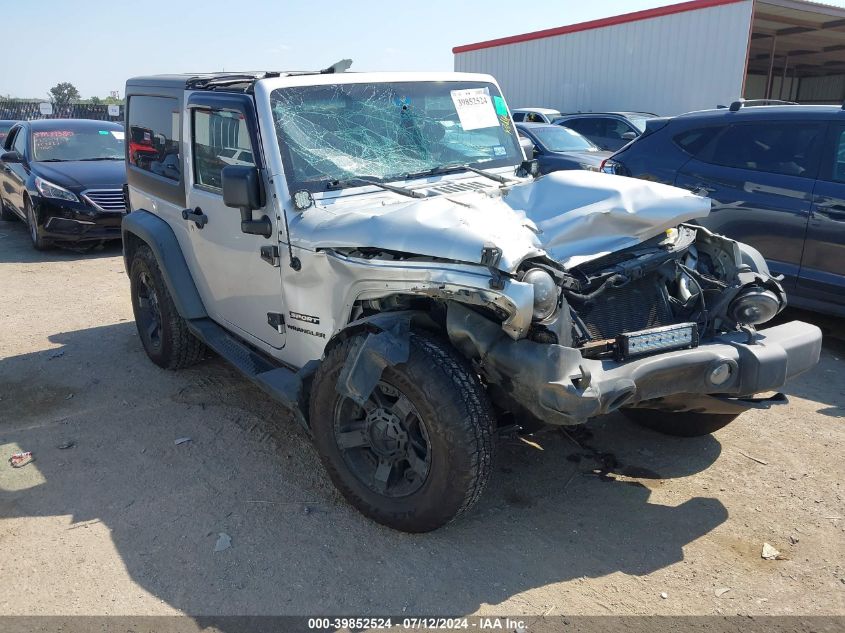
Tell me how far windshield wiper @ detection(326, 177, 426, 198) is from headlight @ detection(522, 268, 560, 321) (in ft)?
3.50

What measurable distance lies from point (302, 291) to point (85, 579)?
1.64 meters

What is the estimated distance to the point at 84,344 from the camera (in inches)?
240

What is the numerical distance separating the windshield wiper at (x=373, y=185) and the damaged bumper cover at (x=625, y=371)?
3.09 feet

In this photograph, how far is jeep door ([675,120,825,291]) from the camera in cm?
563

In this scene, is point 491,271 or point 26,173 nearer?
point 491,271

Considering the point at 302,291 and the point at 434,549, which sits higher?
the point at 302,291

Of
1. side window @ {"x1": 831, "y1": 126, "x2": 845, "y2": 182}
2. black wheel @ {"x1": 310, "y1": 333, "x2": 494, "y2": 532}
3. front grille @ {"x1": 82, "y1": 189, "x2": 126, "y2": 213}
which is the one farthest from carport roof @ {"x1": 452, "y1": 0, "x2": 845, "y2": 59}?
black wheel @ {"x1": 310, "y1": 333, "x2": 494, "y2": 532}

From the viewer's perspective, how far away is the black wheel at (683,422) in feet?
13.2

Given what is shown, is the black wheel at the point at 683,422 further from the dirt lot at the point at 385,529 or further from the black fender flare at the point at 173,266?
the black fender flare at the point at 173,266

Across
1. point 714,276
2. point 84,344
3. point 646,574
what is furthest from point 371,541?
point 84,344

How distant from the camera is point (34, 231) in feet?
32.0

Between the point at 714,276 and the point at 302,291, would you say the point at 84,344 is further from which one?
the point at 714,276

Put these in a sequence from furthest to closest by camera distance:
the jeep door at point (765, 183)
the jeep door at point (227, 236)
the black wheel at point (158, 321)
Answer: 1. the jeep door at point (765, 183)
2. the black wheel at point (158, 321)
3. the jeep door at point (227, 236)

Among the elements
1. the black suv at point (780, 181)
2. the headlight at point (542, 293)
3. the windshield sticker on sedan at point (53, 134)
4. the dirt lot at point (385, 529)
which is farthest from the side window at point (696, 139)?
the windshield sticker on sedan at point (53, 134)
